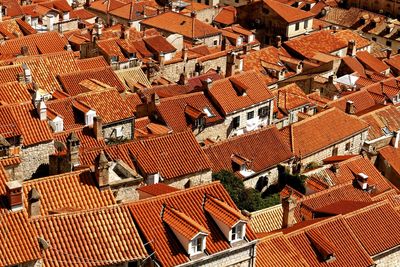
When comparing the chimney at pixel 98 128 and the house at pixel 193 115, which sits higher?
the chimney at pixel 98 128

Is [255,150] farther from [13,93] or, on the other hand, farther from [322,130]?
[13,93]

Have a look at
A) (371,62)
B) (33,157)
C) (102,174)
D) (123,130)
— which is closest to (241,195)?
(123,130)

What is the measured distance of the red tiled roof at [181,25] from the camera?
106938 mm

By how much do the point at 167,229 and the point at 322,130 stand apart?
38.6 m

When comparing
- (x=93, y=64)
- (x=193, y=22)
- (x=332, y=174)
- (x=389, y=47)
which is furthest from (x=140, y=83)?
(x=389, y=47)

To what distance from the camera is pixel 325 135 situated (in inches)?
2859

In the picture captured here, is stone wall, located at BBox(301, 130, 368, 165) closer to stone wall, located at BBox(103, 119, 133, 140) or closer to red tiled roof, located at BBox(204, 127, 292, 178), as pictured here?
red tiled roof, located at BBox(204, 127, 292, 178)

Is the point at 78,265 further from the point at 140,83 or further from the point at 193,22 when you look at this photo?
the point at 193,22

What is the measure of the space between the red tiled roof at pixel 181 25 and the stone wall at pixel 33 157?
5853cm

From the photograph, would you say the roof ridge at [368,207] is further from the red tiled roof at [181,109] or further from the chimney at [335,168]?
the red tiled roof at [181,109]

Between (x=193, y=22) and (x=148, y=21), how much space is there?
7.14 meters

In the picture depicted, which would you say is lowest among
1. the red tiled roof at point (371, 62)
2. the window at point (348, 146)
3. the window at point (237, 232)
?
the red tiled roof at point (371, 62)

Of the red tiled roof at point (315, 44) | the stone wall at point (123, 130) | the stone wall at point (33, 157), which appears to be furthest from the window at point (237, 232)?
the red tiled roof at point (315, 44)

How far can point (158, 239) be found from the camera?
36.4m
